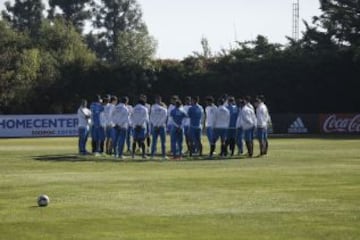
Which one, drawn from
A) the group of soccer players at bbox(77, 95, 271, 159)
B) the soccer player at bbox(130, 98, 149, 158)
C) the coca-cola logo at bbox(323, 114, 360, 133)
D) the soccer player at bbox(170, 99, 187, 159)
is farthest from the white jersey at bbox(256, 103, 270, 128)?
the coca-cola logo at bbox(323, 114, 360, 133)

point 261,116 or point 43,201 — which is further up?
point 261,116

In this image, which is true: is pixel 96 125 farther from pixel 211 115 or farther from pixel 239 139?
pixel 239 139

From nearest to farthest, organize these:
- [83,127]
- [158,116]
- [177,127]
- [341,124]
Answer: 1. [158,116]
2. [177,127]
3. [83,127]
4. [341,124]

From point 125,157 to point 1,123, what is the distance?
97.3ft

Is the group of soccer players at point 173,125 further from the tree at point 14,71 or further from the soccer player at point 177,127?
the tree at point 14,71

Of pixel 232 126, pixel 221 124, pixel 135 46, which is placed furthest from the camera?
pixel 135 46

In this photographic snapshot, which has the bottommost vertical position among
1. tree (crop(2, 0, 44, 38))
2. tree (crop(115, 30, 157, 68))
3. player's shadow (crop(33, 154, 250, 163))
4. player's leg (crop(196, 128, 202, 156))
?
player's shadow (crop(33, 154, 250, 163))

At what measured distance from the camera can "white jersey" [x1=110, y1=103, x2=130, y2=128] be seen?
121 ft

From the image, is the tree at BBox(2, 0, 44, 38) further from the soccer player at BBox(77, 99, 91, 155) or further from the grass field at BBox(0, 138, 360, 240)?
Result: the grass field at BBox(0, 138, 360, 240)

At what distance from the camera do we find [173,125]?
122 ft

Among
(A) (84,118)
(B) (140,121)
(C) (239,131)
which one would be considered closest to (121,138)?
(B) (140,121)

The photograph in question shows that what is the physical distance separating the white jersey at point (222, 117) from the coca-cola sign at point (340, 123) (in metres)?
31.9

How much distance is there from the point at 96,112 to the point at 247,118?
6.27m

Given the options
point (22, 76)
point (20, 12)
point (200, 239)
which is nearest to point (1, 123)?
point (22, 76)
